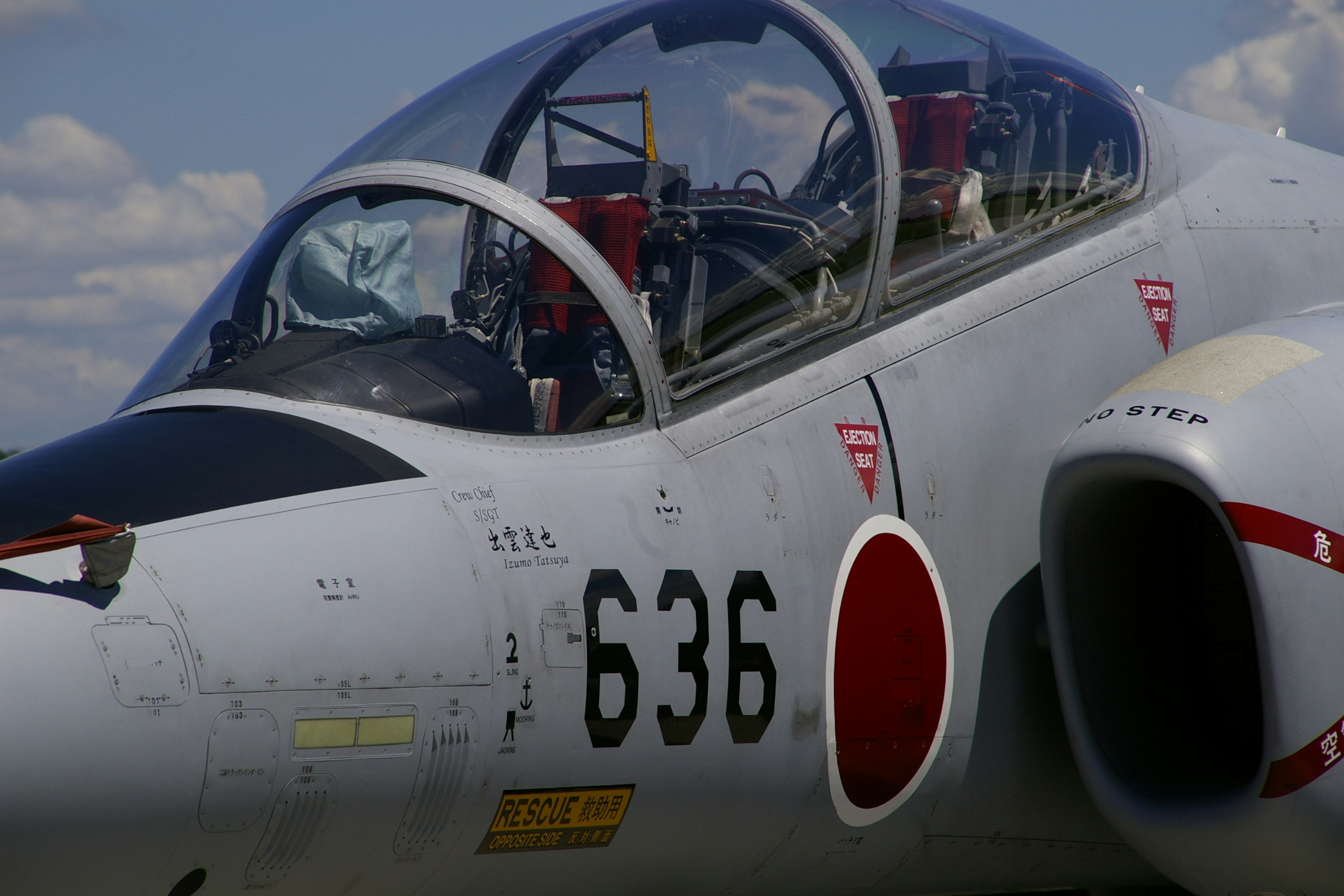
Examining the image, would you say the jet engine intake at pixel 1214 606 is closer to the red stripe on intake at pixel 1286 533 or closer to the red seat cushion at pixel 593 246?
the red stripe on intake at pixel 1286 533

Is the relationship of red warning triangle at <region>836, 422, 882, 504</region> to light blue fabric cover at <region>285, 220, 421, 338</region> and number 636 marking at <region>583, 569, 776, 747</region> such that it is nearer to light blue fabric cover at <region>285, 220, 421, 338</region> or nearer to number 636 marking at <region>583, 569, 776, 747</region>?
number 636 marking at <region>583, 569, 776, 747</region>

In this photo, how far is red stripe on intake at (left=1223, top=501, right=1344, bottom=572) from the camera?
3834mm

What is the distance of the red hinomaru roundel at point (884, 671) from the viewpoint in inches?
153

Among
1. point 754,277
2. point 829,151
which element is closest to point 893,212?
point 829,151

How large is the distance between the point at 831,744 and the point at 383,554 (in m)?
1.50

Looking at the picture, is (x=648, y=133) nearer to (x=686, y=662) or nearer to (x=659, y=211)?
(x=659, y=211)

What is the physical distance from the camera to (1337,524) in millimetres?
4051

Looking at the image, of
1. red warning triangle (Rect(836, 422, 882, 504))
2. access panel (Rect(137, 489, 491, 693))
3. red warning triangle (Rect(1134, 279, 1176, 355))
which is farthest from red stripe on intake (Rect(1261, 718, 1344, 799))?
access panel (Rect(137, 489, 491, 693))

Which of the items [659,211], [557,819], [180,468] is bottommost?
[557,819]

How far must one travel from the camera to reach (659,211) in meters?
4.19

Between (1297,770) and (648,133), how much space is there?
2.82 meters

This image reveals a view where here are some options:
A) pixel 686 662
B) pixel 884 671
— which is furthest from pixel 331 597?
pixel 884 671

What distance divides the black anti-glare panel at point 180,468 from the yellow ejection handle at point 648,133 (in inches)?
59.2

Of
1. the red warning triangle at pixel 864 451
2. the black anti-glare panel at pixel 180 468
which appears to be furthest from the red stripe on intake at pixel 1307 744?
the black anti-glare panel at pixel 180 468
